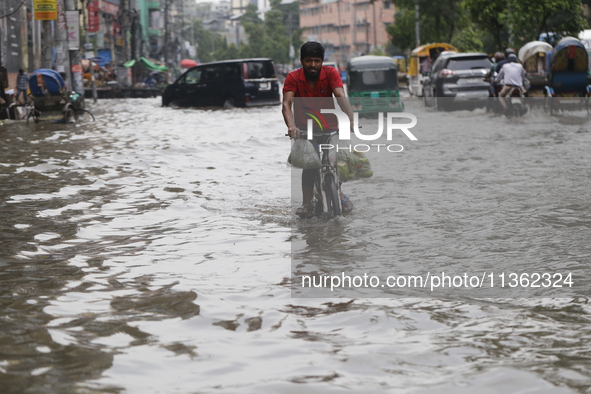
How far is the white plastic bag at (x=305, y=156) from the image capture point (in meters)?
8.53

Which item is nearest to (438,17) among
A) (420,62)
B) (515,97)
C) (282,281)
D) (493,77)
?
(420,62)

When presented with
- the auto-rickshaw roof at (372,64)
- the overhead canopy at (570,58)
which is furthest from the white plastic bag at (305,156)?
the auto-rickshaw roof at (372,64)

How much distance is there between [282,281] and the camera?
6246 millimetres

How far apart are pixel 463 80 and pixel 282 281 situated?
22074 mm

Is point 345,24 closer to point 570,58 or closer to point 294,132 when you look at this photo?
point 570,58

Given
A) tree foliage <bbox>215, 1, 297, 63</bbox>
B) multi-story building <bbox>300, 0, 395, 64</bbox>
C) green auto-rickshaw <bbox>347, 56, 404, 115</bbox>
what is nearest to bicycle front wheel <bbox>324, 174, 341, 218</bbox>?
green auto-rickshaw <bbox>347, 56, 404, 115</bbox>

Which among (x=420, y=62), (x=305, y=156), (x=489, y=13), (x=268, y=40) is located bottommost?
(x=305, y=156)

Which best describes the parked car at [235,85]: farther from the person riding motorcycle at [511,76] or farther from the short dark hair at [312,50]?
the short dark hair at [312,50]

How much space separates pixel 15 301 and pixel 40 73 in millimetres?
19921

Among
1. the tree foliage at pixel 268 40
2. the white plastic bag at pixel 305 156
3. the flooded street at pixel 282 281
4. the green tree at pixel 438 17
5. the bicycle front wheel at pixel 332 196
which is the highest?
the tree foliage at pixel 268 40

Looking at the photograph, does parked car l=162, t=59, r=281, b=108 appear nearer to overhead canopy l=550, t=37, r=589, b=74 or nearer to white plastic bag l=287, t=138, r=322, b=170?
overhead canopy l=550, t=37, r=589, b=74

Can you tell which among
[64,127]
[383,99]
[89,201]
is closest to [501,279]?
[89,201]

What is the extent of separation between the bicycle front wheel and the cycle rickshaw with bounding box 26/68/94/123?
57.6ft

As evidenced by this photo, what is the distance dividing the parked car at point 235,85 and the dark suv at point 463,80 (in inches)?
304
